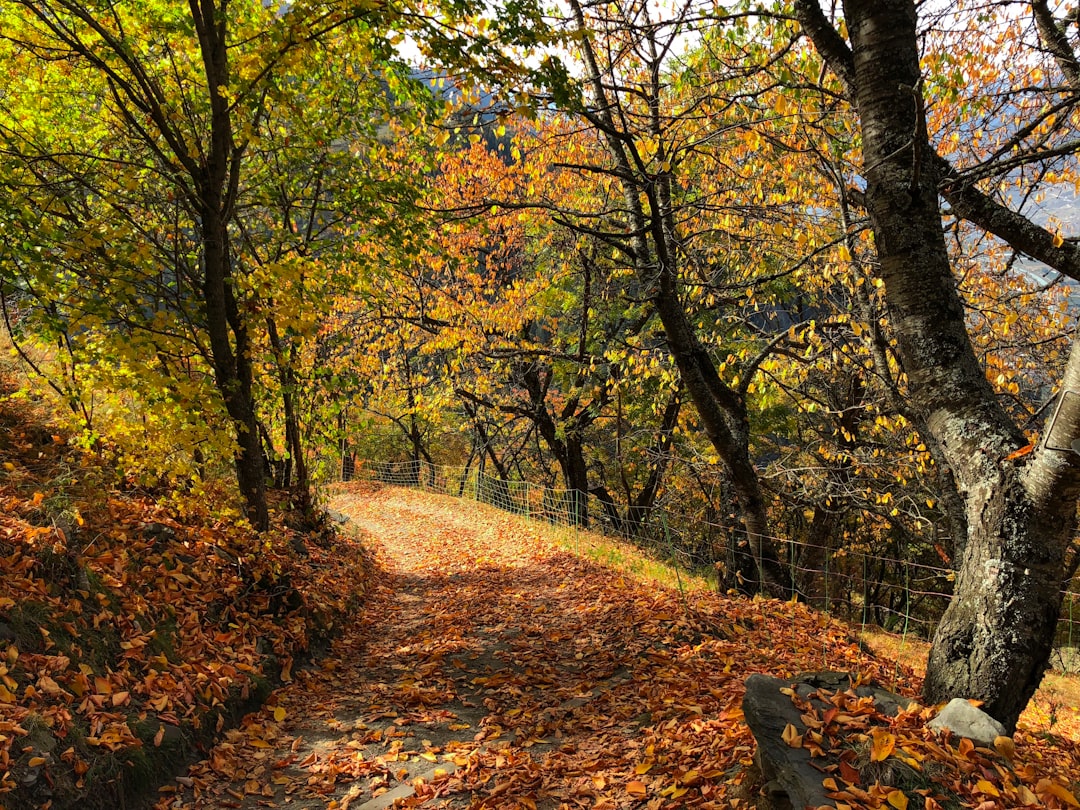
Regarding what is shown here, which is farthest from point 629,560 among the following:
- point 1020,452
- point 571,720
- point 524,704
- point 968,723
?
point 1020,452

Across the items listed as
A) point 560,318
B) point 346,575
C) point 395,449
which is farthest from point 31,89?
point 395,449

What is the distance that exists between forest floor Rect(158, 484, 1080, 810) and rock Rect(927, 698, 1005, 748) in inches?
3.3

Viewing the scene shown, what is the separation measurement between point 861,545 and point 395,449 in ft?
70.2

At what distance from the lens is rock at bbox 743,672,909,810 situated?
269 centimetres

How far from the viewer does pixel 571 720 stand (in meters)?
4.49

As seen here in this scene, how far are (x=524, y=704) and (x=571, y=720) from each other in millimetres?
509

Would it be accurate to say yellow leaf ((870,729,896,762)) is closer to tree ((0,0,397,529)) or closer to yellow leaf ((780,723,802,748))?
yellow leaf ((780,723,802,748))

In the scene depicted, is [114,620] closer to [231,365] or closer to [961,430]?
[231,365]

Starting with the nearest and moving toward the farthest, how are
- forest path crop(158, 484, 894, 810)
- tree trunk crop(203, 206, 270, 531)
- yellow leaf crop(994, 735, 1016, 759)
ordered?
Answer: 1. yellow leaf crop(994, 735, 1016, 759)
2. forest path crop(158, 484, 894, 810)
3. tree trunk crop(203, 206, 270, 531)

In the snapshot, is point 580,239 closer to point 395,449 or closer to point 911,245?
point 911,245

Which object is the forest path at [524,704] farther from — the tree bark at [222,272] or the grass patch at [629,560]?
the tree bark at [222,272]

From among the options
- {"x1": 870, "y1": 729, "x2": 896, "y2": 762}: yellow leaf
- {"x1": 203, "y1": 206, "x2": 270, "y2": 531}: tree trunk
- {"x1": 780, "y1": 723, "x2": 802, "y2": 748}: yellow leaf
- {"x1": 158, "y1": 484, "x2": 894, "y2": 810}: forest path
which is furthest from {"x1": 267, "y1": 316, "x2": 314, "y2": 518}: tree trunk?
{"x1": 870, "y1": 729, "x2": 896, "y2": 762}: yellow leaf

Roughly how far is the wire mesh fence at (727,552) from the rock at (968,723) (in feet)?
5.23

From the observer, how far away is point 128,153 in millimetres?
6723
